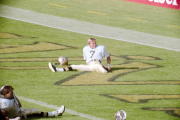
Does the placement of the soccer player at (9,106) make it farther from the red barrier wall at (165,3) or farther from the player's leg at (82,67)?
the red barrier wall at (165,3)

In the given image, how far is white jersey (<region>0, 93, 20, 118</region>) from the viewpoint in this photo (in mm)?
8406

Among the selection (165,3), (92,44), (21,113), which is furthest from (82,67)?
(165,3)

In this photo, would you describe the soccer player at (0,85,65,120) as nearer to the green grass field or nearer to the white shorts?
the green grass field

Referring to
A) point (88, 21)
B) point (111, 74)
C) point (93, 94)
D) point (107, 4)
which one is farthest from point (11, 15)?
point (93, 94)

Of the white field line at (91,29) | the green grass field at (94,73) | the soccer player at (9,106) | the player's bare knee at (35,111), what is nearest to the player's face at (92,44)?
the green grass field at (94,73)

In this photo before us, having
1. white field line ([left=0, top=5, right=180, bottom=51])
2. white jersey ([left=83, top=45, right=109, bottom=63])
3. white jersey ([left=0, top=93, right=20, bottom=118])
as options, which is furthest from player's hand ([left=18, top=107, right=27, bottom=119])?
white field line ([left=0, top=5, right=180, bottom=51])

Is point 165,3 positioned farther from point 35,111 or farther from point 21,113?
point 21,113

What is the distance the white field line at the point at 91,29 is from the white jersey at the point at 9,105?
12201mm

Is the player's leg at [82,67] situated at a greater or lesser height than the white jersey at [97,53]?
lesser

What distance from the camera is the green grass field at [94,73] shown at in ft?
35.2

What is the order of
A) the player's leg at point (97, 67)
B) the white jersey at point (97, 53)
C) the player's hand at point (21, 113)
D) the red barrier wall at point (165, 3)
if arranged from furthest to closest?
the red barrier wall at point (165, 3) → the white jersey at point (97, 53) → the player's leg at point (97, 67) → the player's hand at point (21, 113)

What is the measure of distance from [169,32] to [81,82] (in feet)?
37.6

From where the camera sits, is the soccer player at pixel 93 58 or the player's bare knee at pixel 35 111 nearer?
the player's bare knee at pixel 35 111

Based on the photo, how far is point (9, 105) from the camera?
27.7 ft
